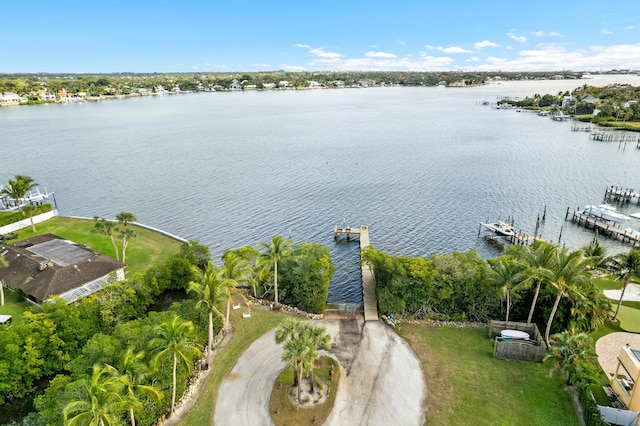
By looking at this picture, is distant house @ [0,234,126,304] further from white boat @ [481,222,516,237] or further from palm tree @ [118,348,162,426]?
white boat @ [481,222,516,237]

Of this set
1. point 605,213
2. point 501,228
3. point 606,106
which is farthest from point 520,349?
point 606,106

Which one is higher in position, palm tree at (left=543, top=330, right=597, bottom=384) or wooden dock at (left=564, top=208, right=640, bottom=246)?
palm tree at (left=543, top=330, right=597, bottom=384)

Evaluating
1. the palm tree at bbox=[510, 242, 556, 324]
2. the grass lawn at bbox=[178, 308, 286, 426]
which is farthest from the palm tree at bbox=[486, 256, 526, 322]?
the grass lawn at bbox=[178, 308, 286, 426]

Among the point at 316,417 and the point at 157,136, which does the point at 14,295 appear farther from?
the point at 157,136

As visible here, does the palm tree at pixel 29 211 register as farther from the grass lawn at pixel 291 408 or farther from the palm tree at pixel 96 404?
the grass lawn at pixel 291 408

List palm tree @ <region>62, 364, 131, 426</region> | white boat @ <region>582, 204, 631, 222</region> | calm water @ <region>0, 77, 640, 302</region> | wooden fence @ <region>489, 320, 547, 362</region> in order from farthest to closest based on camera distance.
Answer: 1. calm water @ <region>0, 77, 640, 302</region>
2. white boat @ <region>582, 204, 631, 222</region>
3. wooden fence @ <region>489, 320, 547, 362</region>
4. palm tree @ <region>62, 364, 131, 426</region>

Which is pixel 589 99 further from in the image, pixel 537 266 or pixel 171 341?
pixel 171 341

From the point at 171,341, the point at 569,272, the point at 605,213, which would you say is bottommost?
the point at 605,213
